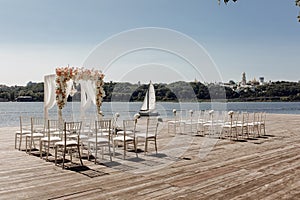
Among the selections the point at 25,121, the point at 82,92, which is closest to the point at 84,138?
the point at 25,121

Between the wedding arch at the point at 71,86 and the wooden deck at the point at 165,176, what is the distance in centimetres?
238

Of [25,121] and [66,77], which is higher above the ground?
[66,77]

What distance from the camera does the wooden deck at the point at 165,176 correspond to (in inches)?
156

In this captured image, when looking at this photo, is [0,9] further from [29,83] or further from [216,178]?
[29,83]

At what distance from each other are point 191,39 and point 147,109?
9898mm

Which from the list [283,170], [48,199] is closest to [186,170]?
[283,170]

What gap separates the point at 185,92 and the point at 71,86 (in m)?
8.46

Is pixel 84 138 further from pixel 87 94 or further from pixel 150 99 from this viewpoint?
pixel 150 99

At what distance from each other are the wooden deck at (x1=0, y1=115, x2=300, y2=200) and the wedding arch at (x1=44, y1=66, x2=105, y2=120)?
93.8 inches

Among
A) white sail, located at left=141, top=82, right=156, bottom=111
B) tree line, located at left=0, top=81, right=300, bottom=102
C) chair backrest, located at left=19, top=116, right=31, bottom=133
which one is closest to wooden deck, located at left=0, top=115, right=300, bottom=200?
chair backrest, located at left=19, top=116, right=31, bottom=133

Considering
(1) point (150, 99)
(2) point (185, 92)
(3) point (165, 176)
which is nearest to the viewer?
(3) point (165, 176)

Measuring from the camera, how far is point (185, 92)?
16734 mm

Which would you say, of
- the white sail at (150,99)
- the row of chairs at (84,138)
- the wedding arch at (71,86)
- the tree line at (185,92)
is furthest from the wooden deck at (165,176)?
the white sail at (150,99)

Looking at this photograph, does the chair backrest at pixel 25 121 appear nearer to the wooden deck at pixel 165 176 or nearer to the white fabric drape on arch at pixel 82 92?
the wooden deck at pixel 165 176
